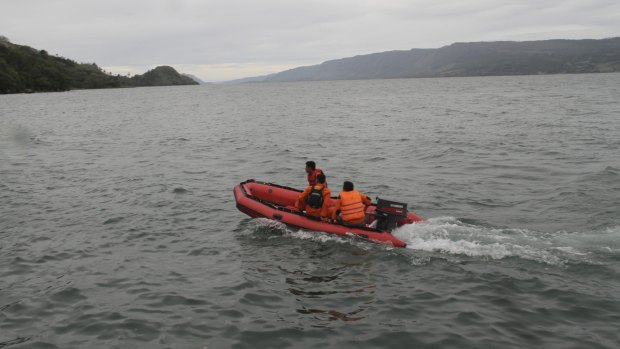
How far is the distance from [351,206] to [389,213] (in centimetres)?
106

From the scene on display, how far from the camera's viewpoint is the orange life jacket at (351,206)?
1259cm

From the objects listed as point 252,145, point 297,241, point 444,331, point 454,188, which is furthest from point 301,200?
point 252,145

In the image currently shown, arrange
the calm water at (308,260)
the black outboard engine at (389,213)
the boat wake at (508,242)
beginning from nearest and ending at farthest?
the calm water at (308,260) < the boat wake at (508,242) < the black outboard engine at (389,213)

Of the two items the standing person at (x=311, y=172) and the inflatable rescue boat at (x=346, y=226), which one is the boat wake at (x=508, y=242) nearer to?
the inflatable rescue boat at (x=346, y=226)

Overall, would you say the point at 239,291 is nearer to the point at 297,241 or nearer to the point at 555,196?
the point at 297,241

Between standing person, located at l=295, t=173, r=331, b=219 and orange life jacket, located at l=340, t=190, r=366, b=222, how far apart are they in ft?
2.06

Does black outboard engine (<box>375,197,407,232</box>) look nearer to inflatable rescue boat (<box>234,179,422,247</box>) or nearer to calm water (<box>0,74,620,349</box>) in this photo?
inflatable rescue boat (<box>234,179,422,247</box>)

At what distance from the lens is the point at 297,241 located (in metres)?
13.0

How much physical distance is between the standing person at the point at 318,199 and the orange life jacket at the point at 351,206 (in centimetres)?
63

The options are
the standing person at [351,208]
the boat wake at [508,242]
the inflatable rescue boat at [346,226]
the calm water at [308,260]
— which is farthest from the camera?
the standing person at [351,208]

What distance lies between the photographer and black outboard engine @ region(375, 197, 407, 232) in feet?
41.7

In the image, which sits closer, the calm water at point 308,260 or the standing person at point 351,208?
the calm water at point 308,260

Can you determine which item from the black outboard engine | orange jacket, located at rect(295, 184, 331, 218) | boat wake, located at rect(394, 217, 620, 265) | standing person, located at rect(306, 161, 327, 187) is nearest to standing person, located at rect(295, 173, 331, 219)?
orange jacket, located at rect(295, 184, 331, 218)

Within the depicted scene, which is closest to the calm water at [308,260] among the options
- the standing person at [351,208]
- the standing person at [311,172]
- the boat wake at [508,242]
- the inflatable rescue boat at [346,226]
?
the boat wake at [508,242]
